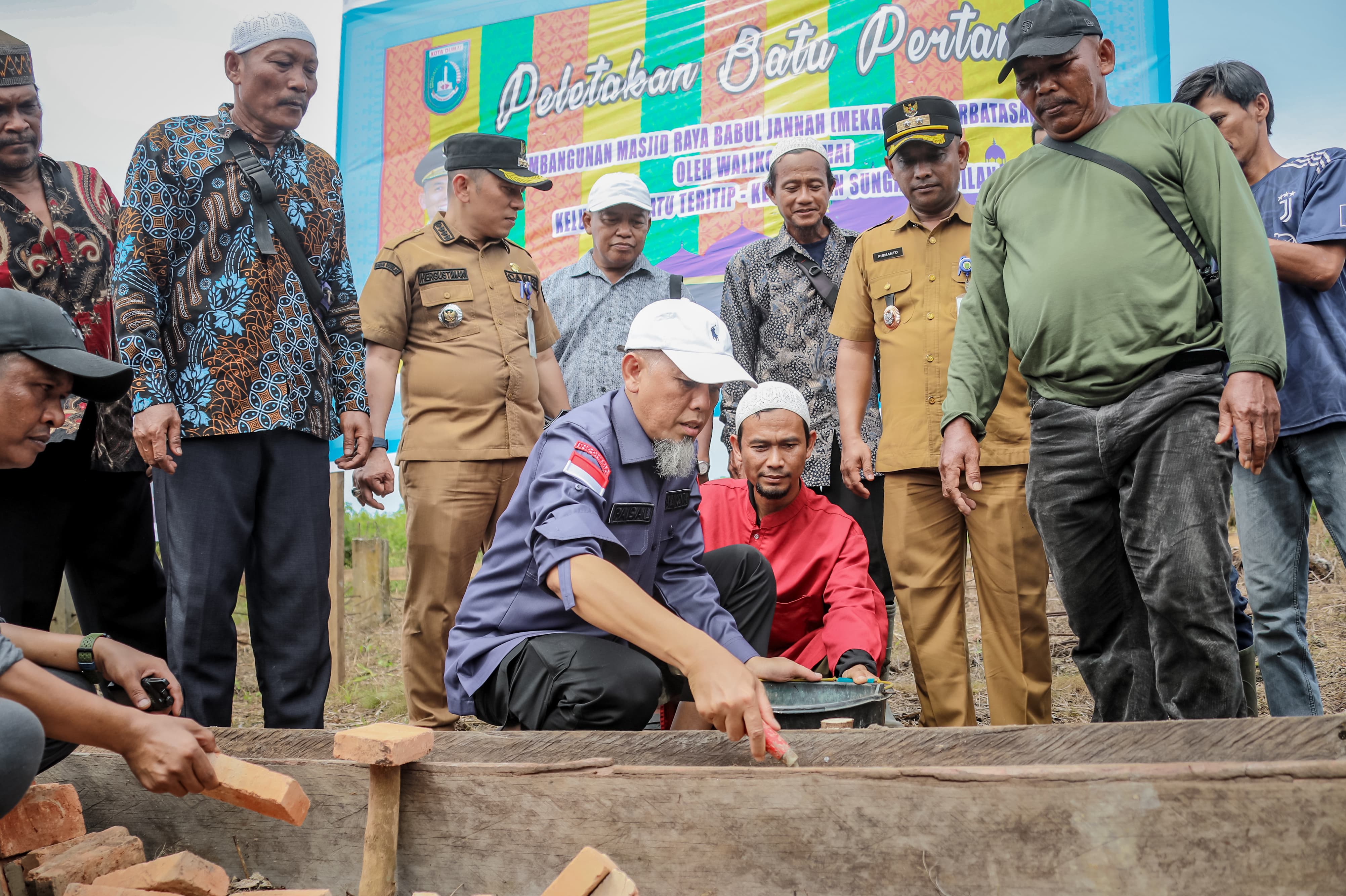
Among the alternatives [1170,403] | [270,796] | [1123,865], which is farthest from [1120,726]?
[270,796]

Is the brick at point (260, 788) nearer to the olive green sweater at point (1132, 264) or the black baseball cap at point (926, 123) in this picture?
the olive green sweater at point (1132, 264)

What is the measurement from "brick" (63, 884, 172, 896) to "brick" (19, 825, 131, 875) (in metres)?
0.25

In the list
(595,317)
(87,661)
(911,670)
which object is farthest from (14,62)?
(911,670)

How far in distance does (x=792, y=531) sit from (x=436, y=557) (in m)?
1.26

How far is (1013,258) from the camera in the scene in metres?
2.71

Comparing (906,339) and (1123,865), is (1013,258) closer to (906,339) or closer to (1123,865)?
(906,339)

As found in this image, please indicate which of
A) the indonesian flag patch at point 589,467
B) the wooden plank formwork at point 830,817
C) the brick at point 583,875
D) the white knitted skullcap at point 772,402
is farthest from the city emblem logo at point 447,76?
the brick at point 583,875

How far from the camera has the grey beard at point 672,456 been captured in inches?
99.3

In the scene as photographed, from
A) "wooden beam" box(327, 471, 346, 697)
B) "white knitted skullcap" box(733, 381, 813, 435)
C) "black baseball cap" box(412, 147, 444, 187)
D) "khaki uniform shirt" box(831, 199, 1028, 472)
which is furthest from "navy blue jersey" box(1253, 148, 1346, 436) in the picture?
"black baseball cap" box(412, 147, 444, 187)

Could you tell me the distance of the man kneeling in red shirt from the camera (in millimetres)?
3207

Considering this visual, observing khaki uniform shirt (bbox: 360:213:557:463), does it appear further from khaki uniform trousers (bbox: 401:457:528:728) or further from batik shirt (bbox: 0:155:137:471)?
batik shirt (bbox: 0:155:137:471)

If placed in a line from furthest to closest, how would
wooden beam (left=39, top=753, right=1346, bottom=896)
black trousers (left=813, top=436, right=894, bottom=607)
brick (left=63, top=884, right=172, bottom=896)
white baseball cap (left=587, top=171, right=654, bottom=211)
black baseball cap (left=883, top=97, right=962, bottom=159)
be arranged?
white baseball cap (left=587, top=171, right=654, bottom=211), black trousers (left=813, top=436, right=894, bottom=607), black baseball cap (left=883, top=97, right=962, bottom=159), brick (left=63, top=884, right=172, bottom=896), wooden beam (left=39, top=753, right=1346, bottom=896)

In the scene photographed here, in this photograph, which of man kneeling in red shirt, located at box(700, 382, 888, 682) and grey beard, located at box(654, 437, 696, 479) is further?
man kneeling in red shirt, located at box(700, 382, 888, 682)

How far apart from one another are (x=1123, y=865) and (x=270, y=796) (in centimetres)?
142
